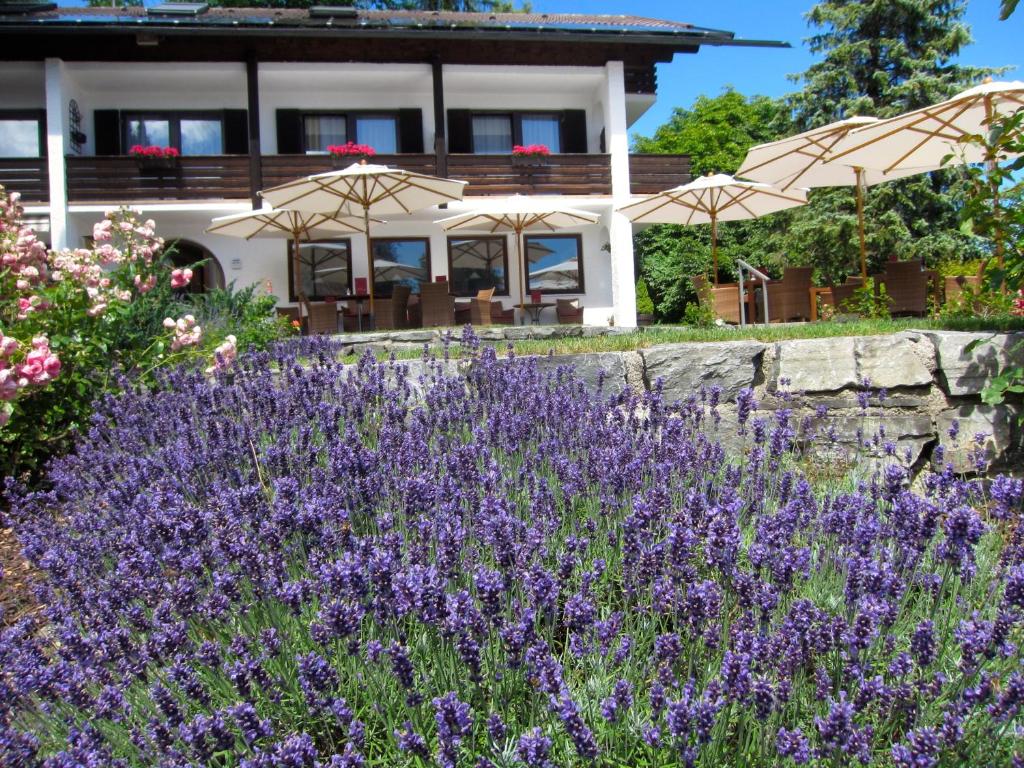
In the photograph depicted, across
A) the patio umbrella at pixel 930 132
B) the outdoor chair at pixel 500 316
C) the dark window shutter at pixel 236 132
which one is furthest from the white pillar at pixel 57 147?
the patio umbrella at pixel 930 132

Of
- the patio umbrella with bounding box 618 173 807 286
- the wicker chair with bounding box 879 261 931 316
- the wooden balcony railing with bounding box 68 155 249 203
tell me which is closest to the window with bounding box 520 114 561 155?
the patio umbrella with bounding box 618 173 807 286

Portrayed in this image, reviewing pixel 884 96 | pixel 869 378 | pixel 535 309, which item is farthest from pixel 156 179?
pixel 884 96

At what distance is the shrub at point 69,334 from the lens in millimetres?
4738

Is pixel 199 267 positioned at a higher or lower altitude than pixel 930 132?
lower

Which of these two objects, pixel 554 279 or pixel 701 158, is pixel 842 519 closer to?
pixel 554 279

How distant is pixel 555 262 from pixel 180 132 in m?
9.02

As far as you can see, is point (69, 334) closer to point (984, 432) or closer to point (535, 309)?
point (984, 432)

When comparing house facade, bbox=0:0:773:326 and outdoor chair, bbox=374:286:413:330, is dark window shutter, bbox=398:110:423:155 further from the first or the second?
outdoor chair, bbox=374:286:413:330

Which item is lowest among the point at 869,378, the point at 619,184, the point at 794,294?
the point at 869,378

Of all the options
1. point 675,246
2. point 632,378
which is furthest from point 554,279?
point 632,378

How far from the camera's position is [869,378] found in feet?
17.7

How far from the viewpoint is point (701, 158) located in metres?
32.6

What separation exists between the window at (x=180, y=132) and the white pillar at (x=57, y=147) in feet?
5.21

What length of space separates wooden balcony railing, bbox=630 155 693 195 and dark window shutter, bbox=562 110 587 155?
153 cm
